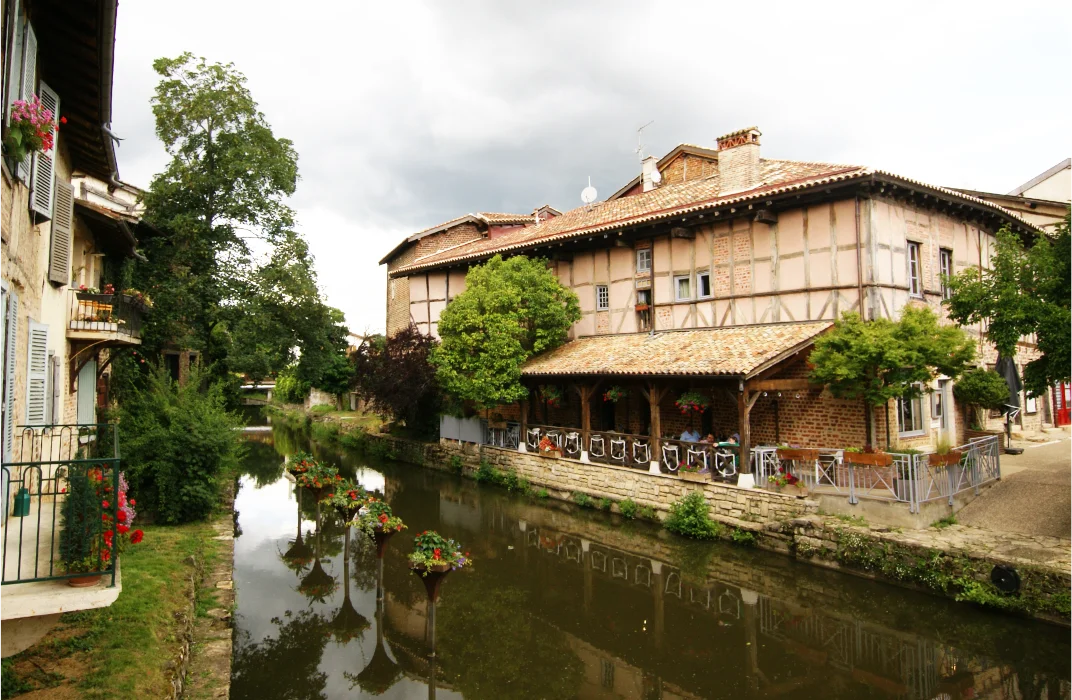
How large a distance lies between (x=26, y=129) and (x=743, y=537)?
11.8 meters

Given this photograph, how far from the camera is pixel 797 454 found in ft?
39.5

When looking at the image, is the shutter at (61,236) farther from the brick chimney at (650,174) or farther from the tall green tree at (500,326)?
the brick chimney at (650,174)

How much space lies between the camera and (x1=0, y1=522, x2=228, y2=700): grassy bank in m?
4.90

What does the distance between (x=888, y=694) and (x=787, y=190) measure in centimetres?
985

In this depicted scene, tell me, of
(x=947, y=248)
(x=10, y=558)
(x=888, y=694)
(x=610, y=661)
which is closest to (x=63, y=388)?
(x=10, y=558)

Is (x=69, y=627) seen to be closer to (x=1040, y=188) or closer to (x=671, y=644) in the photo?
(x=671, y=644)

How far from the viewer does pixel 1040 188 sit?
26500 mm

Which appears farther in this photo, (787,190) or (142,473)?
(787,190)

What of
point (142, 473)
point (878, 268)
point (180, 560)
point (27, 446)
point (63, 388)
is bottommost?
point (180, 560)

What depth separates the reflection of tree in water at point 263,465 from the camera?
2028 cm

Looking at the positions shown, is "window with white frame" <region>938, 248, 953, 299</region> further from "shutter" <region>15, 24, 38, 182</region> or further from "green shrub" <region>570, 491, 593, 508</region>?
"shutter" <region>15, 24, 38, 182</region>

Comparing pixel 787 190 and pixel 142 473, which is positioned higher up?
pixel 787 190

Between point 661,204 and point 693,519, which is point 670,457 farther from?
point 661,204

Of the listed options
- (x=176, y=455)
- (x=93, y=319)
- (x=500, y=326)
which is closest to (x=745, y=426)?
(x=500, y=326)
